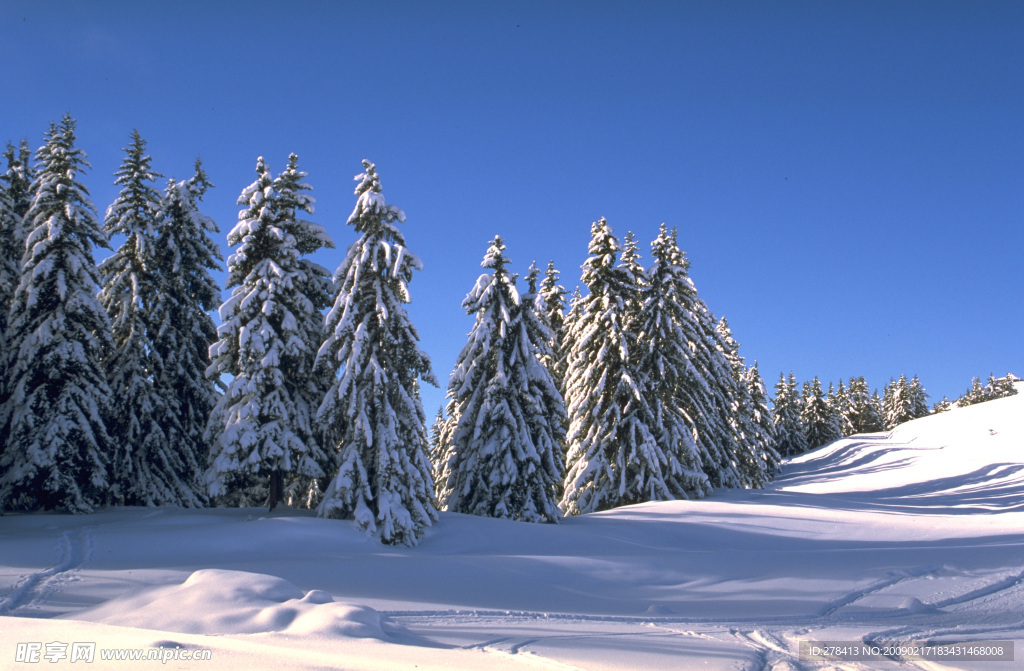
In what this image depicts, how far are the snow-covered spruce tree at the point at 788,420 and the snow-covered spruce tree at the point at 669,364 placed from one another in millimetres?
46354

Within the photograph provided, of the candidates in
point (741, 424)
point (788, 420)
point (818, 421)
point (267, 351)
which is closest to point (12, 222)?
point (267, 351)

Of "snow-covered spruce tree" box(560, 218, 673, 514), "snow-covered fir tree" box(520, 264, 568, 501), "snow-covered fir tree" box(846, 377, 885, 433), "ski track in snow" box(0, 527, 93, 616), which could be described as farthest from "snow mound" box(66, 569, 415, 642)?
"snow-covered fir tree" box(846, 377, 885, 433)

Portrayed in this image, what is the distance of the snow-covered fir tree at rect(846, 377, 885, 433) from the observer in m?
96.7

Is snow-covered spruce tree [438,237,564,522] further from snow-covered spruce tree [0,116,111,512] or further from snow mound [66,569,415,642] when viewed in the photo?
snow mound [66,569,415,642]

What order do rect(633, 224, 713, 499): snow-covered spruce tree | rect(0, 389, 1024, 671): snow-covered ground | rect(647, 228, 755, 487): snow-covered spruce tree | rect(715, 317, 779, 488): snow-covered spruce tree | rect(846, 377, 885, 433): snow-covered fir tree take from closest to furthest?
1. rect(0, 389, 1024, 671): snow-covered ground
2. rect(633, 224, 713, 499): snow-covered spruce tree
3. rect(647, 228, 755, 487): snow-covered spruce tree
4. rect(715, 317, 779, 488): snow-covered spruce tree
5. rect(846, 377, 885, 433): snow-covered fir tree

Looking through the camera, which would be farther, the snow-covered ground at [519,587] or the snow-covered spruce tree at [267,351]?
the snow-covered spruce tree at [267,351]

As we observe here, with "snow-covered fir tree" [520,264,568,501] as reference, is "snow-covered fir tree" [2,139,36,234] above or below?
above

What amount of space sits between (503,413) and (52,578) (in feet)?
46.8

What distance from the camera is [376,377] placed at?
18.9 m

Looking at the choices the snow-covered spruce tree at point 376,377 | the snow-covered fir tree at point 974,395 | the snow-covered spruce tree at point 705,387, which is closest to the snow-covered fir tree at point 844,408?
the snow-covered fir tree at point 974,395

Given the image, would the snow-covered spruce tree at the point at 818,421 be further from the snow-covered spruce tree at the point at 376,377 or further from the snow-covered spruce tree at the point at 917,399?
the snow-covered spruce tree at the point at 376,377

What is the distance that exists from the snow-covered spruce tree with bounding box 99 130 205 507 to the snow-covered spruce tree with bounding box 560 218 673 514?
17.0 meters

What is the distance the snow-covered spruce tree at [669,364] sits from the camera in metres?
28.2

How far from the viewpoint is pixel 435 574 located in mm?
14492
